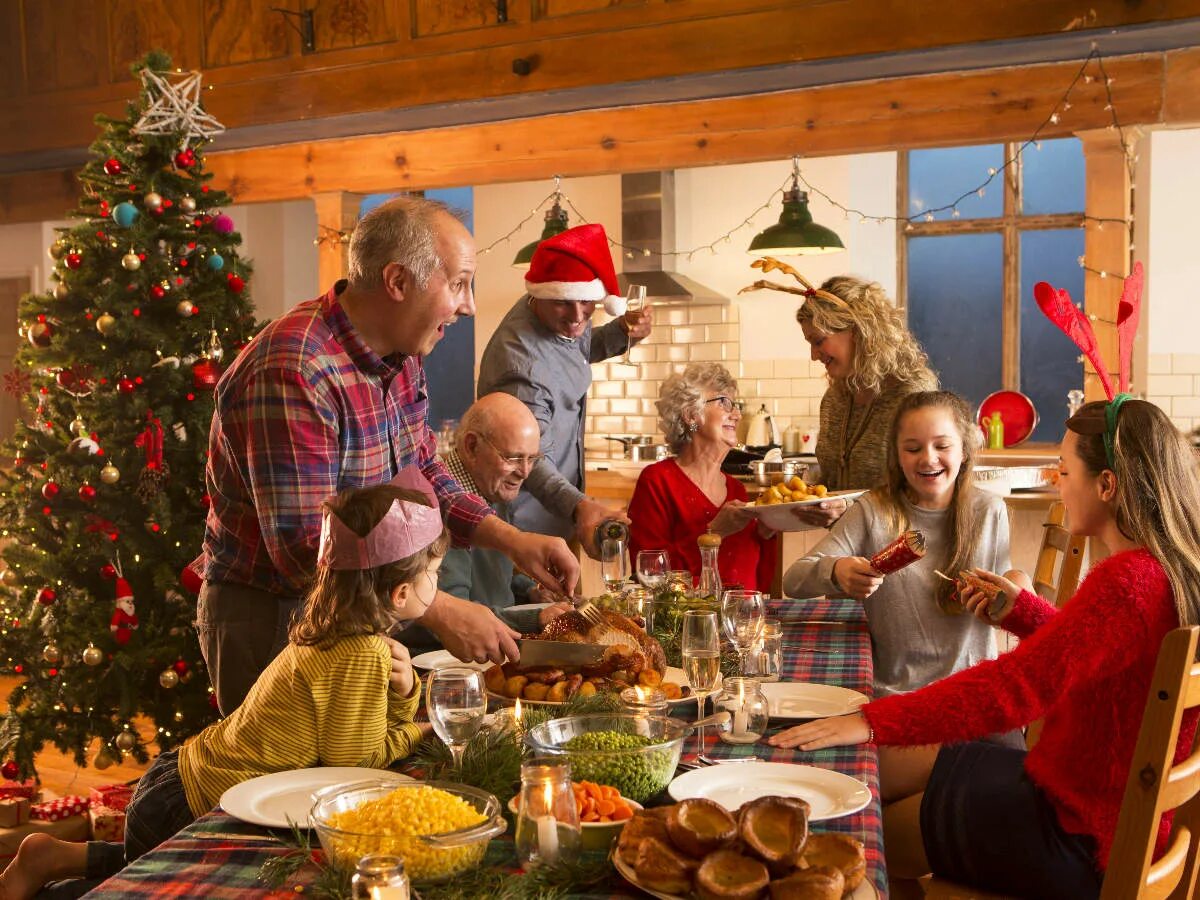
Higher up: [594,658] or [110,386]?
[110,386]

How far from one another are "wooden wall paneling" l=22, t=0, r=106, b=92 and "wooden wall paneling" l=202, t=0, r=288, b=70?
2.78ft

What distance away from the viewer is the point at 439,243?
260cm

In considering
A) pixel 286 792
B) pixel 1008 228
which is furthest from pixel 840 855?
pixel 1008 228

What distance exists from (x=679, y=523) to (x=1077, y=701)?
2046mm

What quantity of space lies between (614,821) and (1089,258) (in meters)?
4.95

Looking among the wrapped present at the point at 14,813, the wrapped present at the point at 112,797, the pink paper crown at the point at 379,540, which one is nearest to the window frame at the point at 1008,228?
the wrapped present at the point at 112,797

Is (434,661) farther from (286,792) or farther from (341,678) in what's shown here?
(286,792)

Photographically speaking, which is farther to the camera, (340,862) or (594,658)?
(594,658)

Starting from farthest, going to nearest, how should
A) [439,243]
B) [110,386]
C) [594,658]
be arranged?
[110,386], [439,243], [594,658]

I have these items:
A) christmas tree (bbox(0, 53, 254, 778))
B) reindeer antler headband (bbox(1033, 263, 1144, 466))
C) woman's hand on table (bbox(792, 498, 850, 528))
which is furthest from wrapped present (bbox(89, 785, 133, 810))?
reindeer antler headband (bbox(1033, 263, 1144, 466))

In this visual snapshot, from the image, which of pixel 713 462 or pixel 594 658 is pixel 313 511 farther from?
pixel 713 462

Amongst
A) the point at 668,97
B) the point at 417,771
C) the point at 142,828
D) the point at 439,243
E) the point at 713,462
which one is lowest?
the point at 142,828

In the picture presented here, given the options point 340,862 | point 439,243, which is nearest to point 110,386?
point 439,243

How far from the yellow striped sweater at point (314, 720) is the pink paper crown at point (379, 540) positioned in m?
0.12
